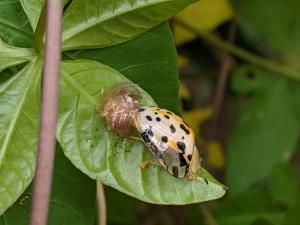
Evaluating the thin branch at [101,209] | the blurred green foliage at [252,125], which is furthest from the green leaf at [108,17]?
the blurred green foliage at [252,125]

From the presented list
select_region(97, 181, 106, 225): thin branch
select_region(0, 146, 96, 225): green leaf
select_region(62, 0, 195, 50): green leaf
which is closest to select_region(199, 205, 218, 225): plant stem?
select_region(97, 181, 106, 225): thin branch

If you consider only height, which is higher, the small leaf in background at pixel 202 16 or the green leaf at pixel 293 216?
the small leaf in background at pixel 202 16

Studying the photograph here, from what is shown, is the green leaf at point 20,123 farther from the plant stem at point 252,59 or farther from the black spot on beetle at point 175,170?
the plant stem at point 252,59

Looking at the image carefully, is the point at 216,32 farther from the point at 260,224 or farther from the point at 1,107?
the point at 1,107

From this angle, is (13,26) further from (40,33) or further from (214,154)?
(214,154)

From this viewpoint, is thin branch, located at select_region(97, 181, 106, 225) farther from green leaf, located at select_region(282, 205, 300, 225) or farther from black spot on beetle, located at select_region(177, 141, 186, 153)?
green leaf, located at select_region(282, 205, 300, 225)
